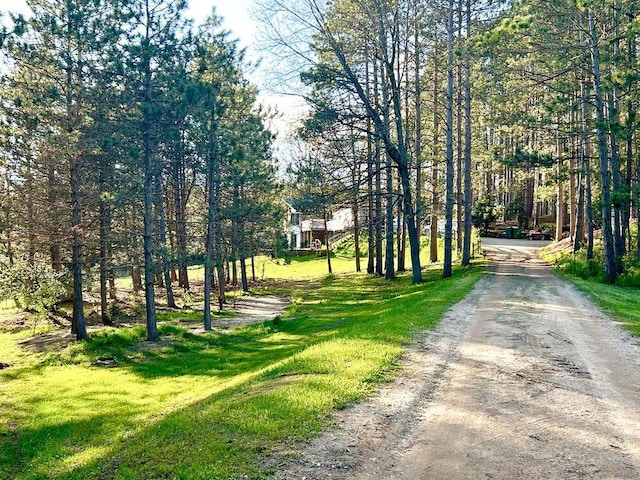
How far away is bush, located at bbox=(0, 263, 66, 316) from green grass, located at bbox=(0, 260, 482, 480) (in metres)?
1.73

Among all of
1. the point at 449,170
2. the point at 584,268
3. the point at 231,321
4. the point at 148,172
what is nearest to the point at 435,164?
the point at 449,170

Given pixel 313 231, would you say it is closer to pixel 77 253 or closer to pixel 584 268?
pixel 584 268

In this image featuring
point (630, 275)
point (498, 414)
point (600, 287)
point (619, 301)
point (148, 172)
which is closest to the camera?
point (498, 414)

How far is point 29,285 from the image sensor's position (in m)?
15.4

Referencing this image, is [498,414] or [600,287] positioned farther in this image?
[600,287]

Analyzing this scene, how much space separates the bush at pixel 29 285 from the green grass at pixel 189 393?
5.67 ft

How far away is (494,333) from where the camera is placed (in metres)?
9.22

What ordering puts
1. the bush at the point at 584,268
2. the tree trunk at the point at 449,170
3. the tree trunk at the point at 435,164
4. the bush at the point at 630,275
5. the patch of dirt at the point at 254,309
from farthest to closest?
the tree trunk at the point at 435,164 < the tree trunk at the point at 449,170 < the patch of dirt at the point at 254,309 < the bush at the point at 584,268 < the bush at the point at 630,275

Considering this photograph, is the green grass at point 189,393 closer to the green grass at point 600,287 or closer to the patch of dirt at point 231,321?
the patch of dirt at point 231,321

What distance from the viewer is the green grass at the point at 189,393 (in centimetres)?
509

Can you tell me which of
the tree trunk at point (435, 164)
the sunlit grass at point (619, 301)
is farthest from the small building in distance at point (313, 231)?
the sunlit grass at point (619, 301)

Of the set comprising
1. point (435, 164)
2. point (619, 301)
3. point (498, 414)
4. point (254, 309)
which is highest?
point (435, 164)

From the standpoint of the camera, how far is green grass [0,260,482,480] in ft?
16.7

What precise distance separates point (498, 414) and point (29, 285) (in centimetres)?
1487
